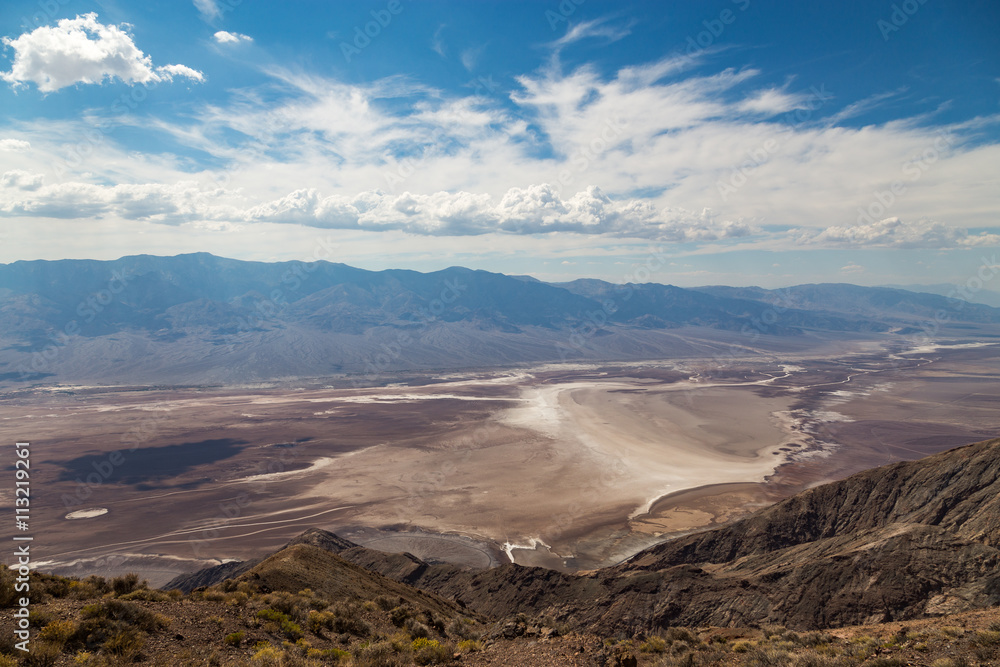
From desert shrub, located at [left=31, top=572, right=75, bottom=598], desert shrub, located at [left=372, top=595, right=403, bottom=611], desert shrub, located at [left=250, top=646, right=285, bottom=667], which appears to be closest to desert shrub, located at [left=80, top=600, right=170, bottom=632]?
desert shrub, located at [left=31, top=572, right=75, bottom=598]

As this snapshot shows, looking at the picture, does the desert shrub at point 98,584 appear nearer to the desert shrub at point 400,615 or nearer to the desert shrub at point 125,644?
the desert shrub at point 125,644

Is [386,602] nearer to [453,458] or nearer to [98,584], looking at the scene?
[98,584]

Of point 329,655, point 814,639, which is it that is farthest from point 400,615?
point 814,639

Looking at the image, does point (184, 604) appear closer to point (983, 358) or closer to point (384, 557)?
point (384, 557)

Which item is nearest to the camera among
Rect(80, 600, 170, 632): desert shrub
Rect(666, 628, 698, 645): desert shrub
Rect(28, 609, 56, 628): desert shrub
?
Rect(28, 609, 56, 628): desert shrub

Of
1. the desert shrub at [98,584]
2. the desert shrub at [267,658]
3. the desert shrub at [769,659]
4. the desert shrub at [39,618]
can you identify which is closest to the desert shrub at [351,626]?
the desert shrub at [267,658]

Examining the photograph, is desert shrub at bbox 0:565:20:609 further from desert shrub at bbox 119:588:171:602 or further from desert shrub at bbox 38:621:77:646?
desert shrub at bbox 119:588:171:602

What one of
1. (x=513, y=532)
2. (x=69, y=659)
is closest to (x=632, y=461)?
(x=513, y=532)
